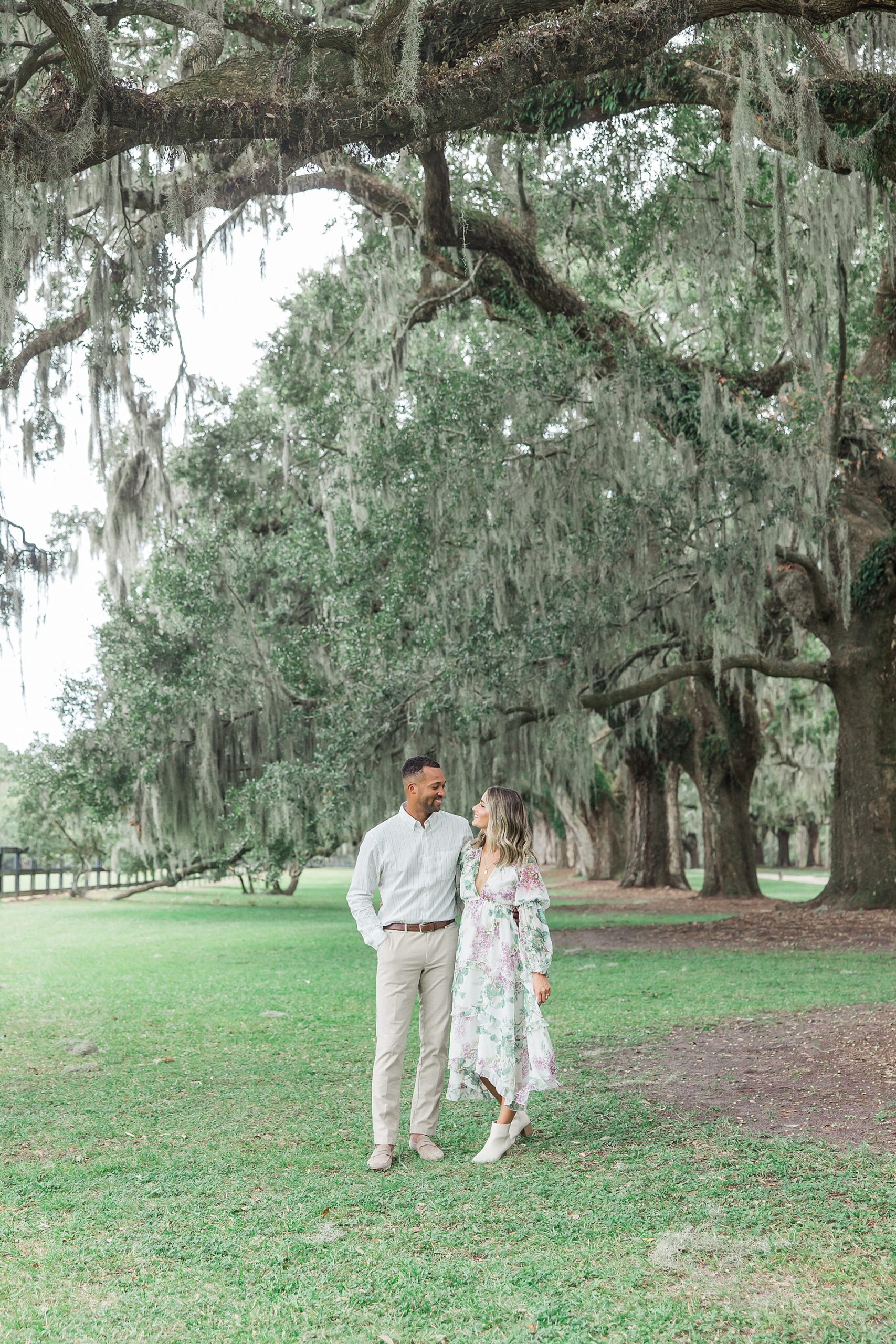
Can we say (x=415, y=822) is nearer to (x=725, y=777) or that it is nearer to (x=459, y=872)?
(x=459, y=872)

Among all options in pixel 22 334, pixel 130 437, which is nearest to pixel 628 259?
pixel 22 334

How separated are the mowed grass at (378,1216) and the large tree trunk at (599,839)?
63.2 feet

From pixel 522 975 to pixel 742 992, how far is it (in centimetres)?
463

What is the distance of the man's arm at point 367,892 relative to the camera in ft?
13.9

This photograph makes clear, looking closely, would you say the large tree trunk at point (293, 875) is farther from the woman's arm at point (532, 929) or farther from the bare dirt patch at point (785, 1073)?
the woman's arm at point (532, 929)

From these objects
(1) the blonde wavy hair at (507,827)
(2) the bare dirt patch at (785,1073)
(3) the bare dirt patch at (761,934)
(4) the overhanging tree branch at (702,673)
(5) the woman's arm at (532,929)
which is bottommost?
(3) the bare dirt patch at (761,934)

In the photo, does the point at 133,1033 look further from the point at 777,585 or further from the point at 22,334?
the point at 777,585

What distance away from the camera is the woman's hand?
14.0 feet

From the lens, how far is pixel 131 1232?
343 centimetres

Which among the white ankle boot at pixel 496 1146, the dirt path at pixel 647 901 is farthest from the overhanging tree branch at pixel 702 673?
the white ankle boot at pixel 496 1146

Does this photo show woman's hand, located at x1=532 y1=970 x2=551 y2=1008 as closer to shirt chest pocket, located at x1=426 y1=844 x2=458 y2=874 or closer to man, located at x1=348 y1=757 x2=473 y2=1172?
man, located at x1=348 y1=757 x2=473 y2=1172

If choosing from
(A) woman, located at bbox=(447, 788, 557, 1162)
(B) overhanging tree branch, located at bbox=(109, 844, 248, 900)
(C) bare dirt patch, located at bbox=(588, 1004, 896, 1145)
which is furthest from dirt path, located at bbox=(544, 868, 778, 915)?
(A) woman, located at bbox=(447, 788, 557, 1162)

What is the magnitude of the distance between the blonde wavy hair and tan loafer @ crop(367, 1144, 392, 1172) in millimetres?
1140

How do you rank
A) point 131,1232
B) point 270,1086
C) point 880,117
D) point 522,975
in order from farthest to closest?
point 880,117 → point 270,1086 → point 522,975 → point 131,1232
